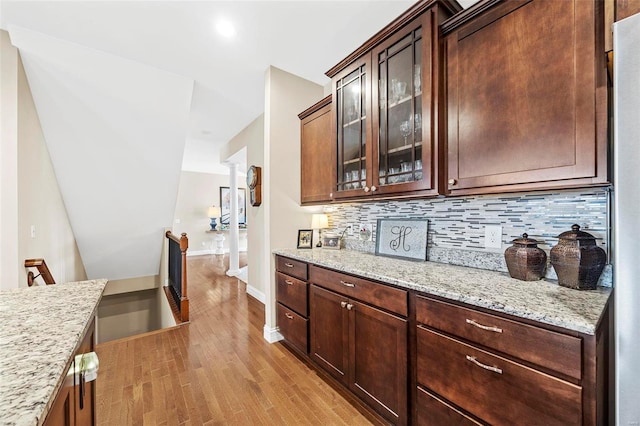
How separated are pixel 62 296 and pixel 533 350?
6.08 feet

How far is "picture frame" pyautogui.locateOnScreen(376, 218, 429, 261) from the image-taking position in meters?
1.99

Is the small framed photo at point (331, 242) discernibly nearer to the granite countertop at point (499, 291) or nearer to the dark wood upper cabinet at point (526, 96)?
the granite countertop at point (499, 291)

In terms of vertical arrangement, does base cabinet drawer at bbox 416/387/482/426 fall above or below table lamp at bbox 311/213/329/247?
below

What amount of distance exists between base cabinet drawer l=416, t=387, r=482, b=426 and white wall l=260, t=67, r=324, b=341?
164cm

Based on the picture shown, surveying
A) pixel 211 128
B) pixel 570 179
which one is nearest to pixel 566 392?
pixel 570 179

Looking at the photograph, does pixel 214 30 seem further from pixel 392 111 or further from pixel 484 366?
pixel 484 366

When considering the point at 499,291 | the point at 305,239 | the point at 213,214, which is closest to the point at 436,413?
the point at 499,291

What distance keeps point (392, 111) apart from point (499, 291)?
1287 mm

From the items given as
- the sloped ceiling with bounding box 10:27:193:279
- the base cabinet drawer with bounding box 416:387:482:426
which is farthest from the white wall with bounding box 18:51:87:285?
the base cabinet drawer with bounding box 416:387:482:426

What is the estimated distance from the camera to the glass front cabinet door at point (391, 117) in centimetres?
158

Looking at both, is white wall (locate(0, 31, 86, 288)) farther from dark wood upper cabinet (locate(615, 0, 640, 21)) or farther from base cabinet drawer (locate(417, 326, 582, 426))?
dark wood upper cabinet (locate(615, 0, 640, 21))

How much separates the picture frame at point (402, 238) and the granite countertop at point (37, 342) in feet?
6.10

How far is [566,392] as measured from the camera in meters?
0.92

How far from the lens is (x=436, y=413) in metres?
1.28
